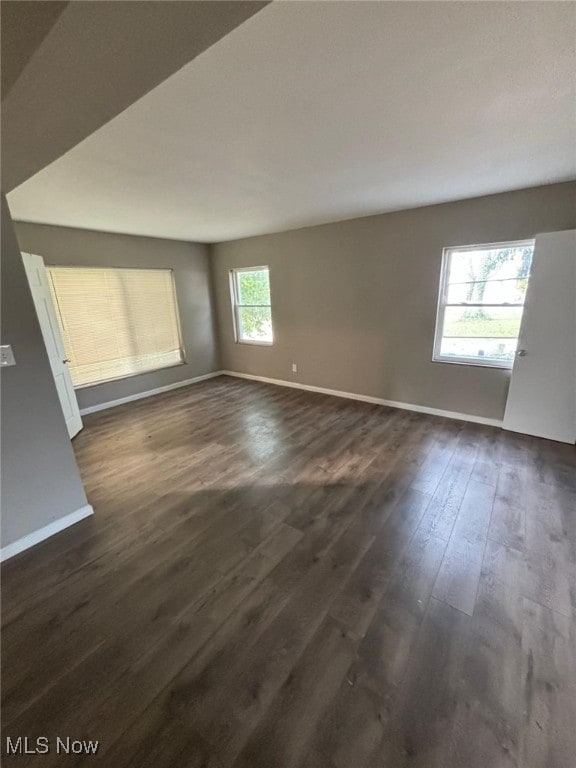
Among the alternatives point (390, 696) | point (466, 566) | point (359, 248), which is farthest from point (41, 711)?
point (359, 248)

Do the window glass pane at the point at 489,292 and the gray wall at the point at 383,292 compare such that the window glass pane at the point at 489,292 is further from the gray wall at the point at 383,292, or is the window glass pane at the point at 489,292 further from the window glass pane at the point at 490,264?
the gray wall at the point at 383,292

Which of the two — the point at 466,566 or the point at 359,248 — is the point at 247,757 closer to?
the point at 466,566

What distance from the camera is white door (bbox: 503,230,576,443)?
2762 mm

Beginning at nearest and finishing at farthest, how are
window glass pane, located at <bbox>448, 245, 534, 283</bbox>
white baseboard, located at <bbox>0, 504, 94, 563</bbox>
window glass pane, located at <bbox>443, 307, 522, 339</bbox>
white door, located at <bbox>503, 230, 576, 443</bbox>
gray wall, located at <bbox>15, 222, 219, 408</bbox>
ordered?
white baseboard, located at <bbox>0, 504, 94, 563</bbox> → white door, located at <bbox>503, 230, 576, 443</bbox> → window glass pane, located at <bbox>448, 245, 534, 283</bbox> → window glass pane, located at <bbox>443, 307, 522, 339</bbox> → gray wall, located at <bbox>15, 222, 219, 408</bbox>

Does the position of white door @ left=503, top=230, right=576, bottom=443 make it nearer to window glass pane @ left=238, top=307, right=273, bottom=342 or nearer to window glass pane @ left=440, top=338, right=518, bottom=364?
window glass pane @ left=440, top=338, right=518, bottom=364

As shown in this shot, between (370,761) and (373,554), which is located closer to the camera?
(370,761)

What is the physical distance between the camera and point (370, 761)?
3.28ft

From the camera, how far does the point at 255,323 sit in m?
5.49

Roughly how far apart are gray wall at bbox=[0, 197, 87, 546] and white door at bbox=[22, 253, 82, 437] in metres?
1.27

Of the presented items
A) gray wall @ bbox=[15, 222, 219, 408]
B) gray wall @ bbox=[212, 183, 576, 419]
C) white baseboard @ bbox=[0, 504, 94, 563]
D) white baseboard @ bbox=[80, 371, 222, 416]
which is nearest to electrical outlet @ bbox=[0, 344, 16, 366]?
white baseboard @ bbox=[0, 504, 94, 563]

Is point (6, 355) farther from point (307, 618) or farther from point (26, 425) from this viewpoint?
point (307, 618)

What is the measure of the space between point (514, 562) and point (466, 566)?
0.93ft

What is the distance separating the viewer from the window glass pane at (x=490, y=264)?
10.1 ft

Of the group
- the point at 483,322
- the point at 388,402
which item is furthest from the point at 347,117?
the point at 388,402
